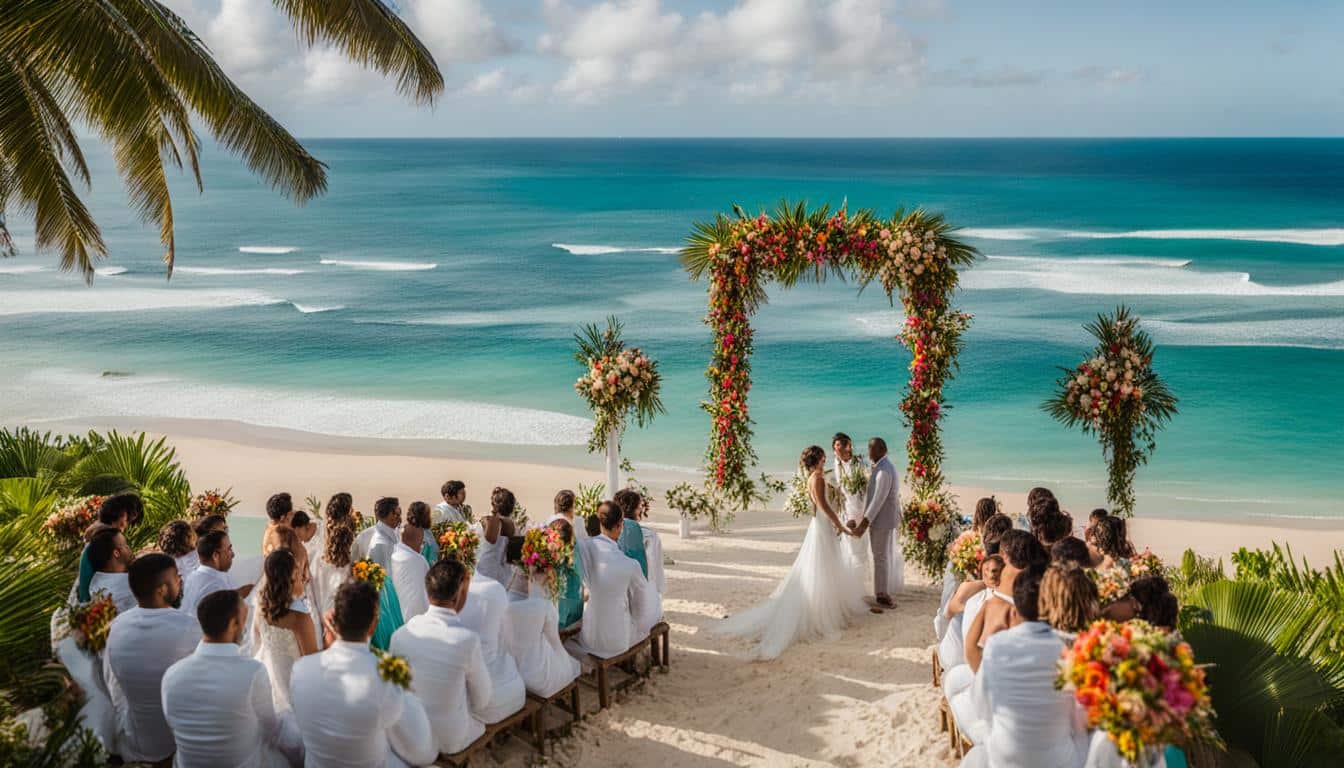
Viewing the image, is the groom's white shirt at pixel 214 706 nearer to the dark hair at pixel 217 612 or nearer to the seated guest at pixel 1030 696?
the dark hair at pixel 217 612

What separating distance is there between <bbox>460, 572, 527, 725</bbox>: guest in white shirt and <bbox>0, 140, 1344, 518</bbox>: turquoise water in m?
12.3

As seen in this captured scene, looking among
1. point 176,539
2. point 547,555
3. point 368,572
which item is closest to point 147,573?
point 368,572

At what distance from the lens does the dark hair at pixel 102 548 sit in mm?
6629

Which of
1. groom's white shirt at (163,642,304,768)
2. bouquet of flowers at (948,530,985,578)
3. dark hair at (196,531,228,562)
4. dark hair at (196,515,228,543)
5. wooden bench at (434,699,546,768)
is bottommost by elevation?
wooden bench at (434,699,546,768)

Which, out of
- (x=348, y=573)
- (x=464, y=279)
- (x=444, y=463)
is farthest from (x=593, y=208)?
(x=348, y=573)

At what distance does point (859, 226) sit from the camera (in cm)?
1212

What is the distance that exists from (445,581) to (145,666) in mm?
1820

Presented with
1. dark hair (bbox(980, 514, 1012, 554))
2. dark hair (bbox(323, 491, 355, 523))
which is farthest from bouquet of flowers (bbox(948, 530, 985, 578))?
dark hair (bbox(323, 491, 355, 523))

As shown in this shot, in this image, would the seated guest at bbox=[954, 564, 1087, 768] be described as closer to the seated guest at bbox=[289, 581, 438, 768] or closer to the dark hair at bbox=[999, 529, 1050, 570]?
the dark hair at bbox=[999, 529, 1050, 570]

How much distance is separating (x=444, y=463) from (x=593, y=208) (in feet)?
207

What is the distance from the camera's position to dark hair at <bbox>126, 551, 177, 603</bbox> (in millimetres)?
5879

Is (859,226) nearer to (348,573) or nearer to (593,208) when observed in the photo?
(348,573)

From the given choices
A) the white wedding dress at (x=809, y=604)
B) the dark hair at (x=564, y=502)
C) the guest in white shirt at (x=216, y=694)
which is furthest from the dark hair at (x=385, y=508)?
the white wedding dress at (x=809, y=604)

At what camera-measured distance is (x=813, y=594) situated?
948 cm
